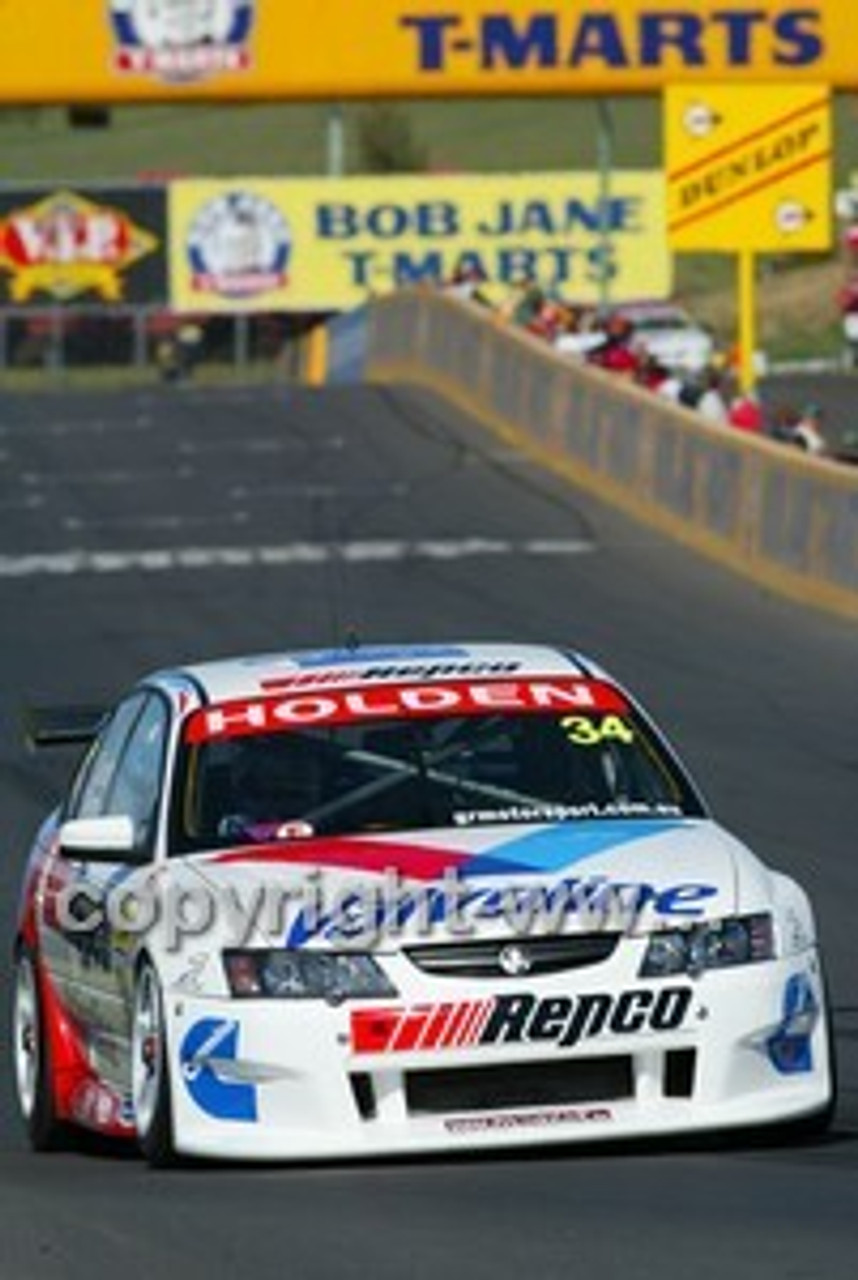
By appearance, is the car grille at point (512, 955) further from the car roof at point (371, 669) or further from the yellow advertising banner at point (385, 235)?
the yellow advertising banner at point (385, 235)

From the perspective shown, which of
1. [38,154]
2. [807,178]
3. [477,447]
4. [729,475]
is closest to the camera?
[729,475]

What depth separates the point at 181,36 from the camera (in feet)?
177

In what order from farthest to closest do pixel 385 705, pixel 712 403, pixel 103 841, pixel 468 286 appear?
pixel 468 286 → pixel 712 403 → pixel 385 705 → pixel 103 841

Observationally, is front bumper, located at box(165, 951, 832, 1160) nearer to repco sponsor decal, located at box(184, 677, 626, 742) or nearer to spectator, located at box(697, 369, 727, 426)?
repco sponsor decal, located at box(184, 677, 626, 742)

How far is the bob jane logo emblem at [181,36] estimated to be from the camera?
54.0 m

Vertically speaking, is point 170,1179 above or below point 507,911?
below

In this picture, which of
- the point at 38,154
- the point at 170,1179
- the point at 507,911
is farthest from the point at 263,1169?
the point at 38,154

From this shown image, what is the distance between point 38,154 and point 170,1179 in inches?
4206

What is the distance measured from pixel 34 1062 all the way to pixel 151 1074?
1334mm

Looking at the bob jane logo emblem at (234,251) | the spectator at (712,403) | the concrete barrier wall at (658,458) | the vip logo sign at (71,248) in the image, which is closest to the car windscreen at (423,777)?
the concrete barrier wall at (658,458)

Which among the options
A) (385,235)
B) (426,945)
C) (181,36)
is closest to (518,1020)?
(426,945)

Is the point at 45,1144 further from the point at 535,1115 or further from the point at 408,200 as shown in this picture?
the point at 408,200

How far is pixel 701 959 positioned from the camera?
993cm

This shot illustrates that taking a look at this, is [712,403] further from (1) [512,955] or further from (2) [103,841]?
(1) [512,955]
